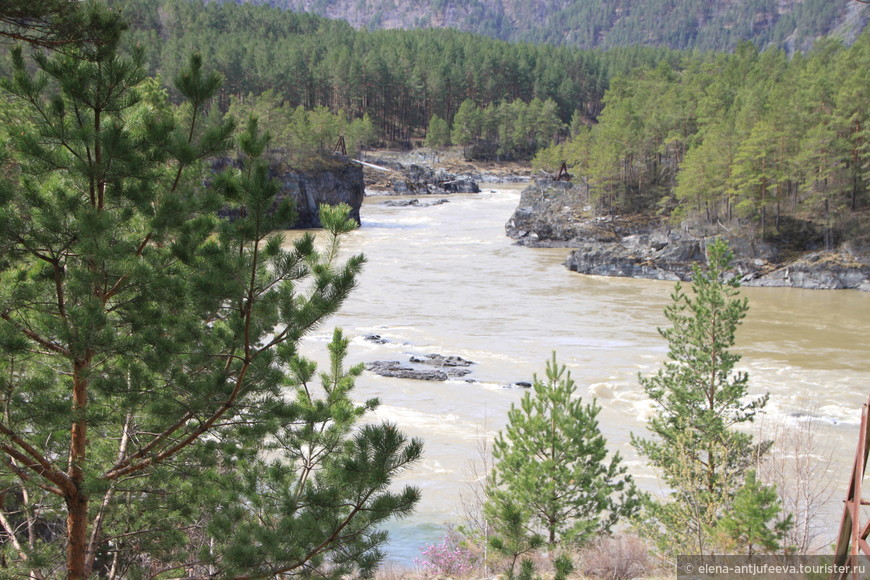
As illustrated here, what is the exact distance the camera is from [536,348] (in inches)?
1173

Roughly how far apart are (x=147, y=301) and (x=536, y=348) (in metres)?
24.3

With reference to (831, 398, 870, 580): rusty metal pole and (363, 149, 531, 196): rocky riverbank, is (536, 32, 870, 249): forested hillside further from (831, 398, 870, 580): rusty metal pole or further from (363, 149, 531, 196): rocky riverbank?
(831, 398, 870, 580): rusty metal pole

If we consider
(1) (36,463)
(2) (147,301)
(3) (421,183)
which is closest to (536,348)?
(2) (147,301)

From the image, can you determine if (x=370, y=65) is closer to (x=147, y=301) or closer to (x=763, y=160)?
(x=763, y=160)

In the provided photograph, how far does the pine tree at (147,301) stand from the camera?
5805mm

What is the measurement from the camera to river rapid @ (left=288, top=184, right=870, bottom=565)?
62.5 feet

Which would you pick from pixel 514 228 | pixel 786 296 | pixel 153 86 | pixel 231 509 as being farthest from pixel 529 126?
pixel 231 509

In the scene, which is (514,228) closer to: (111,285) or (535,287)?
(535,287)

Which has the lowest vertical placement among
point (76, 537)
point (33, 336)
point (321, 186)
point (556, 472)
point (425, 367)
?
point (425, 367)

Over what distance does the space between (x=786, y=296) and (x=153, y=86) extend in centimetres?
3458

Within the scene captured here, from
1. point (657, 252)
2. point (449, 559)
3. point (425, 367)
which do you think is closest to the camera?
point (449, 559)

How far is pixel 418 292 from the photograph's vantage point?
40.5 metres

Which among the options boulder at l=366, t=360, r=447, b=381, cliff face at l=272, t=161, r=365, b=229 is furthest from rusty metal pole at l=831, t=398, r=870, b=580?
cliff face at l=272, t=161, r=365, b=229

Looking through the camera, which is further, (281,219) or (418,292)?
(418,292)
